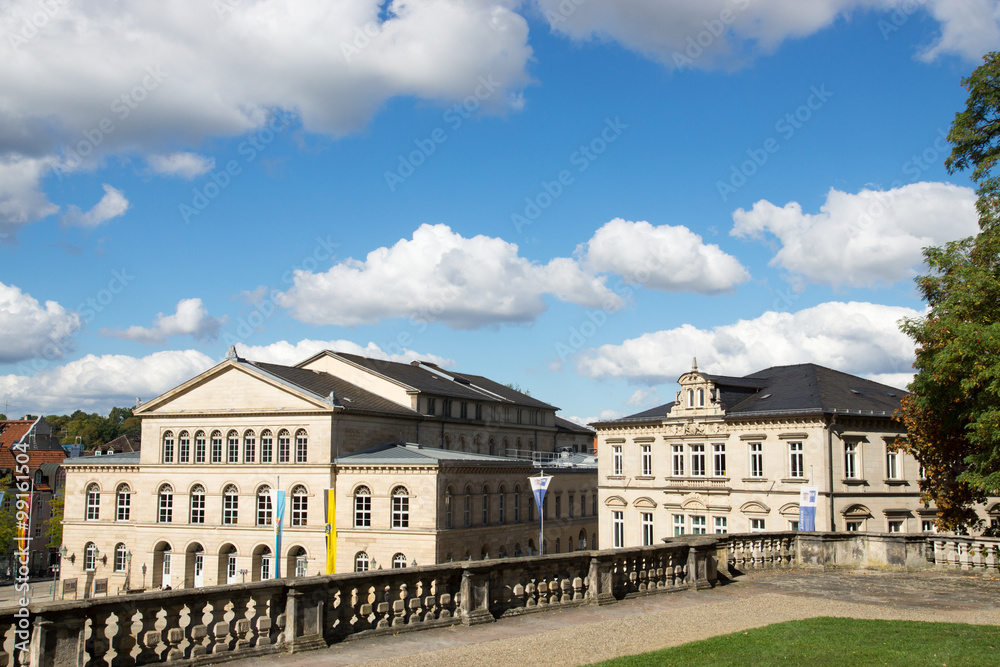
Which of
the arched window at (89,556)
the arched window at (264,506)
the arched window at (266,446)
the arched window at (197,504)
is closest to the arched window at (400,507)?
the arched window at (264,506)

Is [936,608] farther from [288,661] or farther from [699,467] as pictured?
[699,467]

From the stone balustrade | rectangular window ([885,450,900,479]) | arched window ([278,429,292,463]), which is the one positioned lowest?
the stone balustrade

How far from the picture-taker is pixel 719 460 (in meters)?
46.0

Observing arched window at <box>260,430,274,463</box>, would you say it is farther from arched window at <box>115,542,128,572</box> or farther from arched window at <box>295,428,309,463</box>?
arched window at <box>115,542,128,572</box>

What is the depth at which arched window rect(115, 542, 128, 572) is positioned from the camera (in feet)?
198

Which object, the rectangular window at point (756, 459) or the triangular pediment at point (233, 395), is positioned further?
the triangular pediment at point (233, 395)

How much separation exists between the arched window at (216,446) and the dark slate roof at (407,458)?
364 inches

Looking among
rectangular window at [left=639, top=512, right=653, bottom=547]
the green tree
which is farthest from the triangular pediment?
the green tree

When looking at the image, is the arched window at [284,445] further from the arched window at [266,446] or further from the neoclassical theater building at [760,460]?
the neoclassical theater building at [760,460]

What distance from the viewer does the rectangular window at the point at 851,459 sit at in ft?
139

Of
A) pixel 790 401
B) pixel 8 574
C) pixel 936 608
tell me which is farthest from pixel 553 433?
pixel 936 608

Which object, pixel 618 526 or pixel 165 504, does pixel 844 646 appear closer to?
pixel 618 526

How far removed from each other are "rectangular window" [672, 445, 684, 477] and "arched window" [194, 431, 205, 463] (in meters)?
31.8

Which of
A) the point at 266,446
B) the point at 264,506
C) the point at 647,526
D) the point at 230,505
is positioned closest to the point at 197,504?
the point at 230,505
